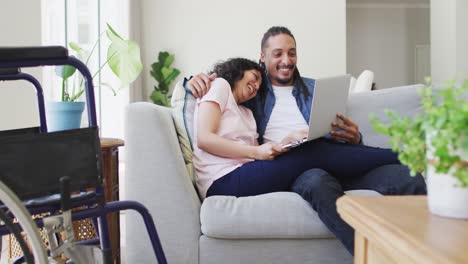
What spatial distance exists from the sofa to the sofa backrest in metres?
0.74

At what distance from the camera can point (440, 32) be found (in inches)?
246

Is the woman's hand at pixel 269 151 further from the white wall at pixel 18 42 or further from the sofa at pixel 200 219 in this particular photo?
the white wall at pixel 18 42

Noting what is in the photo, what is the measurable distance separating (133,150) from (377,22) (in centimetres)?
808

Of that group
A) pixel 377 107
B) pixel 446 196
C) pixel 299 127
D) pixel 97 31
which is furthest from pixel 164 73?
pixel 446 196

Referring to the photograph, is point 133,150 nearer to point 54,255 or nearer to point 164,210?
point 164,210

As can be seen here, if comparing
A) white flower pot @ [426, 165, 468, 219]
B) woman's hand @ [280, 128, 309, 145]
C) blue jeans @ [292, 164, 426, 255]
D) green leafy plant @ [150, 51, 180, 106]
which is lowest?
blue jeans @ [292, 164, 426, 255]

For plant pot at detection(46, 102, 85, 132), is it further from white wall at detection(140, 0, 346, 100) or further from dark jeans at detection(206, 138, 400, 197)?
white wall at detection(140, 0, 346, 100)

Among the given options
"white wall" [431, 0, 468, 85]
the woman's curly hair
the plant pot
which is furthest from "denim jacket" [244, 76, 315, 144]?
"white wall" [431, 0, 468, 85]

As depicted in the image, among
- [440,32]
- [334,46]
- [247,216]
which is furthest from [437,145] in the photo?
[440,32]

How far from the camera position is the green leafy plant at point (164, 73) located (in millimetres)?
5594

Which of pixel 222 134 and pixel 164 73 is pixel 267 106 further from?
pixel 164 73

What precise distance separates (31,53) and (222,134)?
3.16ft

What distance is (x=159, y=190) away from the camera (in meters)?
1.82

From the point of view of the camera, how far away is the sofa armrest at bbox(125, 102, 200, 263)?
1811 millimetres
